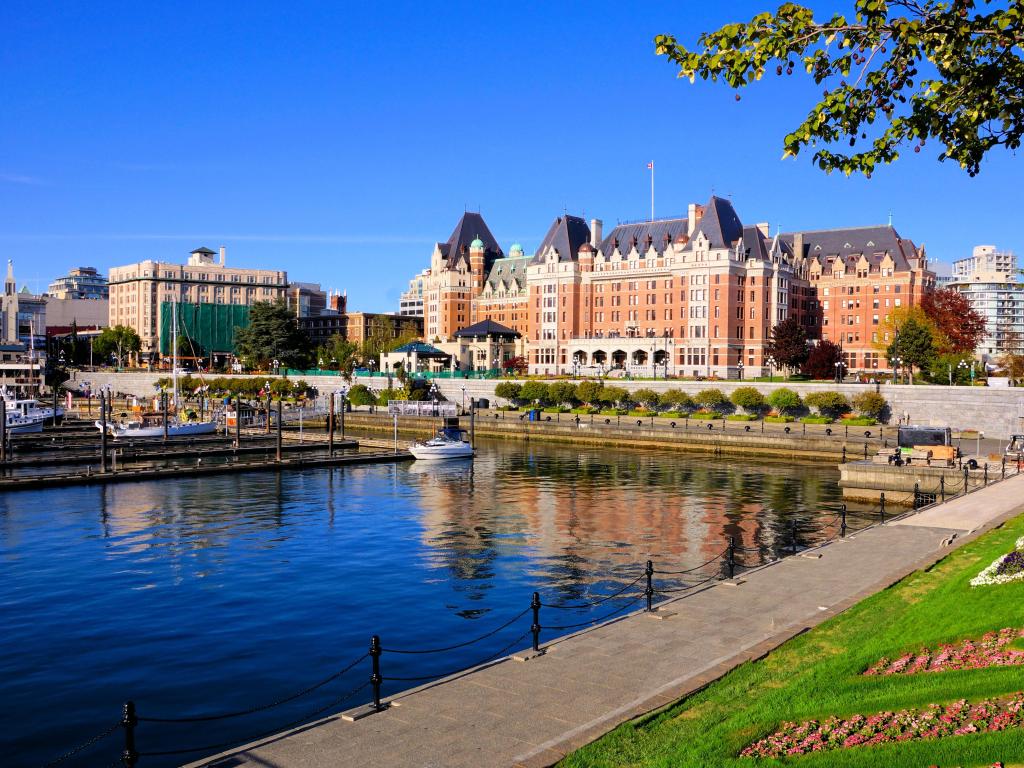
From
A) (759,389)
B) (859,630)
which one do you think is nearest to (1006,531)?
(859,630)

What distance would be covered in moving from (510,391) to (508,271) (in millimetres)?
60934

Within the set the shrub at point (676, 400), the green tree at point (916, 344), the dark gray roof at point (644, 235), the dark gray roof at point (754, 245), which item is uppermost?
the dark gray roof at point (644, 235)

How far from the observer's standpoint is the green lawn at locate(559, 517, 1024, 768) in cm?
1084

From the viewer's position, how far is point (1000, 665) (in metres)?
13.0

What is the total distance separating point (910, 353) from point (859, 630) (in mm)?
94088

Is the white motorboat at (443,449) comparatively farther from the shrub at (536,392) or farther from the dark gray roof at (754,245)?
the dark gray roof at (754,245)

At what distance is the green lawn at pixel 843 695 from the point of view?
10.8 metres

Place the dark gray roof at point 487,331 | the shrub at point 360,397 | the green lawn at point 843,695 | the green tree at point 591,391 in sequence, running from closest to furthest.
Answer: the green lawn at point 843,695 → the green tree at point 591,391 → the shrub at point 360,397 → the dark gray roof at point 487,331

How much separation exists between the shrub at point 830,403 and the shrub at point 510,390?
37.6 meters

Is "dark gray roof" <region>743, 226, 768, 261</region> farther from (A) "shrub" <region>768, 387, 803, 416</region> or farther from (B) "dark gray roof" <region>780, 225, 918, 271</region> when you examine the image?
(A) "shrub" <region>768, 387, 803, 416</region>

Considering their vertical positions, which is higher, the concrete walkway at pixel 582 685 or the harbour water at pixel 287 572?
the concrete walkway at pixel 582 685

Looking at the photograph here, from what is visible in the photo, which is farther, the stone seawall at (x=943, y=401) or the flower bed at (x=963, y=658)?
the stone seawall at (x=943, y=401)

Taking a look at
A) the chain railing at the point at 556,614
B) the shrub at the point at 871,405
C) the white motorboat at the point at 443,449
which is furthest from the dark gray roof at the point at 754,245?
the chain railing at the point at 556,614

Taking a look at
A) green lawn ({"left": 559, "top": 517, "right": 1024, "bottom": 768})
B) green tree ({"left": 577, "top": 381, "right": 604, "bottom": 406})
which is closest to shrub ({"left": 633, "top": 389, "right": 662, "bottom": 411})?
green tree ({"left": 577, "top": 381, "right": 604, "bottom": 406})
